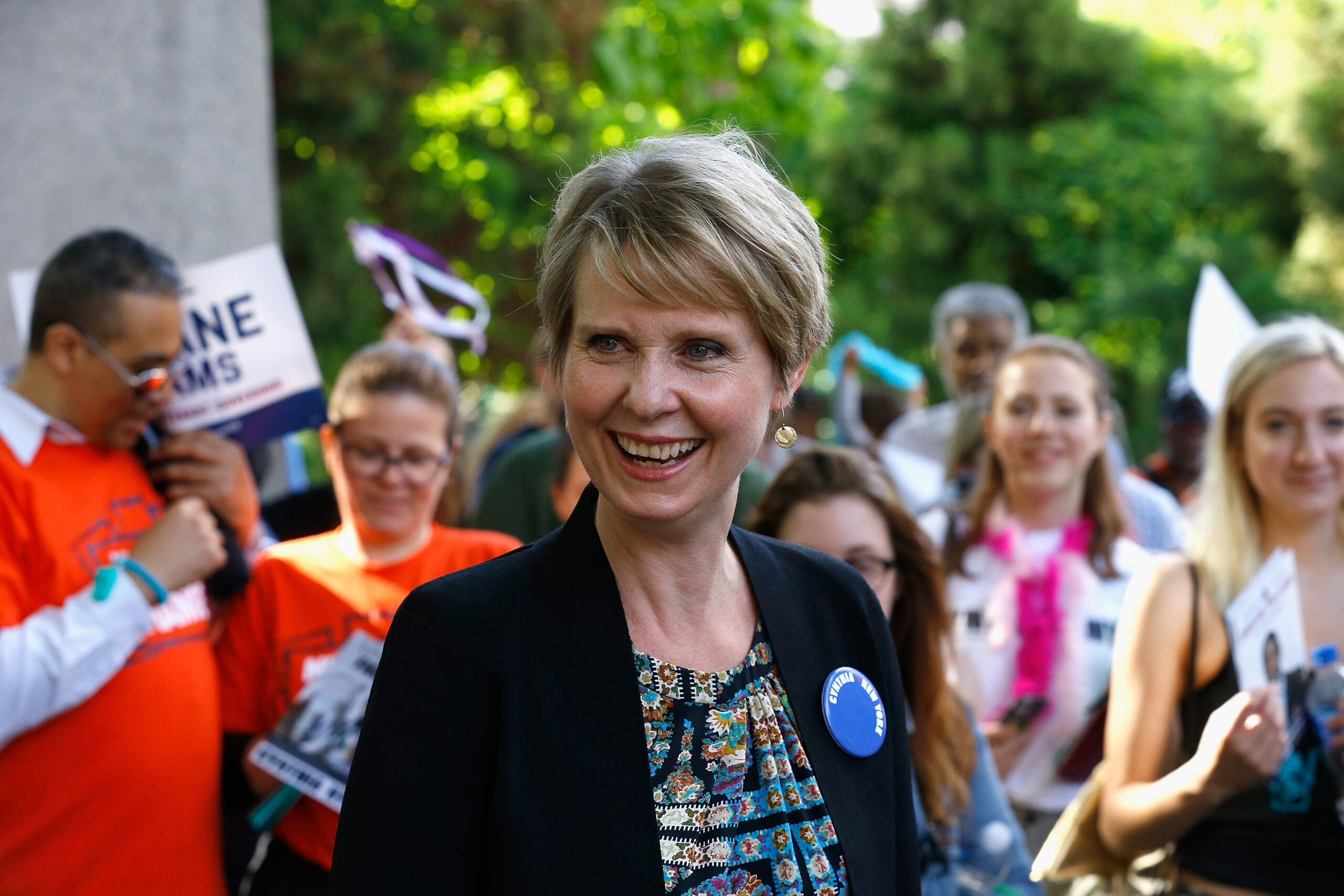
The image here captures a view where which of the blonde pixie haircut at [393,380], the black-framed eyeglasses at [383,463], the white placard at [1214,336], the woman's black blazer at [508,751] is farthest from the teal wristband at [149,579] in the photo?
the white placard at [1214,336]

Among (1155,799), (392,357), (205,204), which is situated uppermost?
(205,204)

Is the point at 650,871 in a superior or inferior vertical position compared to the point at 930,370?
inferior

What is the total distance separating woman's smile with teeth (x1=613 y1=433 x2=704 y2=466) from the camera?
160 cm

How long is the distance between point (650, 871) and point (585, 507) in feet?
1.70

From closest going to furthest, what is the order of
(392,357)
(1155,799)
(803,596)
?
1. (803,596)
2. (1155,799)
3. (392,357)

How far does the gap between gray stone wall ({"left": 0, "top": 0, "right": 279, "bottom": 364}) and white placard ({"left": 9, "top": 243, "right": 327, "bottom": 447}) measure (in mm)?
1859

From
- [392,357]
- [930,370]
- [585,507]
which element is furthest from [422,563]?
[930,370]

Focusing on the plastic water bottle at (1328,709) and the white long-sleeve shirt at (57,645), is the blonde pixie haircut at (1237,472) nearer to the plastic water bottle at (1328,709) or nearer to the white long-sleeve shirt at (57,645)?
the plastic water bottle at (1328,709)

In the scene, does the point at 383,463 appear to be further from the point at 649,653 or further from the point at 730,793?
the point at 730,793

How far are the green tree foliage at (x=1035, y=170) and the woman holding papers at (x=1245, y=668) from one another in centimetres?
1294

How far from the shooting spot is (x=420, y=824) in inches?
57.0

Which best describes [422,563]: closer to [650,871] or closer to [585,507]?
[585,507]

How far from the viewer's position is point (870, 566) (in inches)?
110

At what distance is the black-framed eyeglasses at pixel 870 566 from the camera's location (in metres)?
2.79
